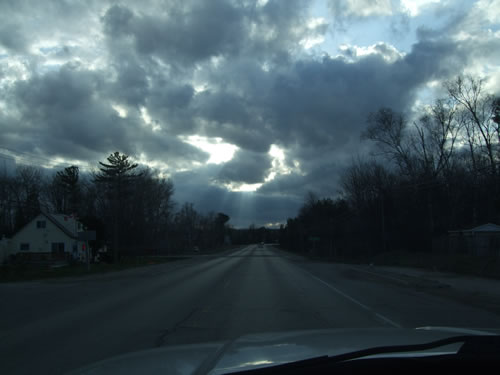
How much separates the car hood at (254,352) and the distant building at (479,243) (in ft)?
78.8

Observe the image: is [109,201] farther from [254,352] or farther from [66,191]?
[254,352]

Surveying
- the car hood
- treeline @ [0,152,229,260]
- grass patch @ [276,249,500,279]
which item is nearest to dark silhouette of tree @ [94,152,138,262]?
treeline @ [0,152,229,260]

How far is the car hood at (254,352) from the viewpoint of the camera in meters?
3.15

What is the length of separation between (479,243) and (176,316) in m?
23.5

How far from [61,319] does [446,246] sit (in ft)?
98.7

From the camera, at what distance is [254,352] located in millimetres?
3660

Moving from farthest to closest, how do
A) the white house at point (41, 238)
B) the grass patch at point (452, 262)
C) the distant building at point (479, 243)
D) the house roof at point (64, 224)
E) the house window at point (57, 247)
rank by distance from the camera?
1. the house window at point (57, 247)
2. the house roof at point (64, 224)
3. the white house at point (41, 238)
4. the distant building at point (479, 243)
5. the grass patch at point (452, 262)

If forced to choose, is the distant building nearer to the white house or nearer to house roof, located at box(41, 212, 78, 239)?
the white house

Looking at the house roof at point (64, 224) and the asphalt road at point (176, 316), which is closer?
the asphalt road at point (176, 316)

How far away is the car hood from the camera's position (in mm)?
3147

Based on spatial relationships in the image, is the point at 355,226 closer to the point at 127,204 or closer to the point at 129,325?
the point at 127,204

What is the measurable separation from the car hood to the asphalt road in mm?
3021

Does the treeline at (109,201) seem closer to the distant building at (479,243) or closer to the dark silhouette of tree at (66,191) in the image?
the dark silhouette of tree at (66,191)

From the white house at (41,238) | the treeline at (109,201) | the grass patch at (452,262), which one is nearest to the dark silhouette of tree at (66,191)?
the treeline at (109,201)
